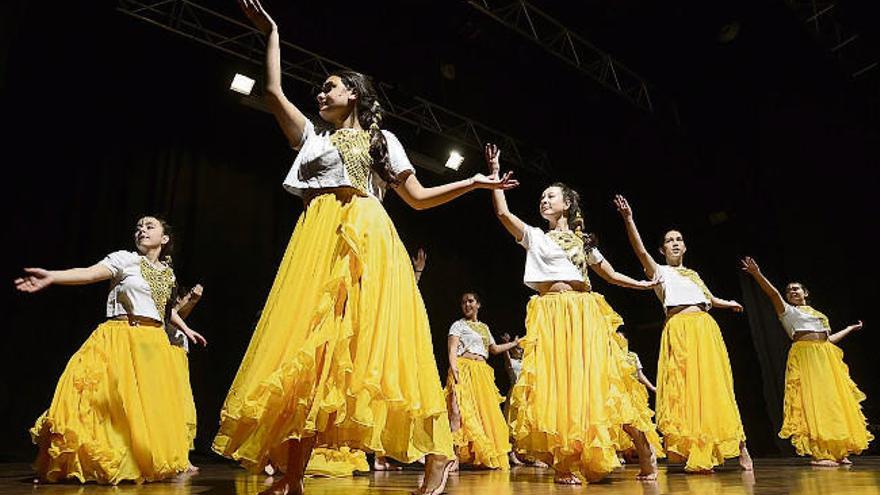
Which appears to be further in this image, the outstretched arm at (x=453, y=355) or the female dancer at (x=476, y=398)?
the female dancer at (x=476, y=398)

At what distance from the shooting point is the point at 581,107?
7.57 meters

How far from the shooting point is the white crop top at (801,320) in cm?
549

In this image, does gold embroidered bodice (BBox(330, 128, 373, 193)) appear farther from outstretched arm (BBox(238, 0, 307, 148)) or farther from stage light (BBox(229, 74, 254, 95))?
stage light (BBox(229, 74, 254, 95))

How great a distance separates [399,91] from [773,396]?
5483 millimetres

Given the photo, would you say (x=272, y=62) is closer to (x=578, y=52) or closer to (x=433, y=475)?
(x=433, y=475)

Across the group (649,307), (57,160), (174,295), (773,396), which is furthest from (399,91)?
(773,396)

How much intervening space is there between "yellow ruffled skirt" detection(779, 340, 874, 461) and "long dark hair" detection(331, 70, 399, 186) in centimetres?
454

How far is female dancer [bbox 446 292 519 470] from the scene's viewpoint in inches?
227

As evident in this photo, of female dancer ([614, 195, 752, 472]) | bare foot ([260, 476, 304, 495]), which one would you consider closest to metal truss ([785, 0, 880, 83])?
female dancer ([614, 195, 752, 472])

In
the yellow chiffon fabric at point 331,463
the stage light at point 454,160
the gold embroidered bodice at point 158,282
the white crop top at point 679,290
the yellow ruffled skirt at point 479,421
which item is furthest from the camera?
the stage light at point 454,160

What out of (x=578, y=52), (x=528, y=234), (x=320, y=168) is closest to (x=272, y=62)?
(x=320, y=168)

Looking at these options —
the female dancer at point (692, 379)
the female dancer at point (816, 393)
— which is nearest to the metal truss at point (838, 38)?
the female dancer at point (816, 393)

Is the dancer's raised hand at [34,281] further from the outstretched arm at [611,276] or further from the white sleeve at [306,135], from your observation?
the outstretched arm at [611,276]

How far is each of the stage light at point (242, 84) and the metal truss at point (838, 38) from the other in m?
4.83
